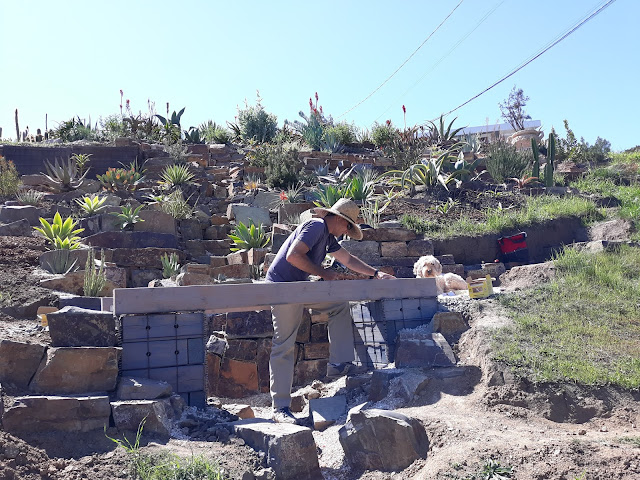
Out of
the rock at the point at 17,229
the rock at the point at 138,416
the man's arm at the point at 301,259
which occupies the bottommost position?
the rock at the point at 138,416

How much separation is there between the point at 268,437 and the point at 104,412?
105 cm

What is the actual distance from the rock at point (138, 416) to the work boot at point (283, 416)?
0.99 metres

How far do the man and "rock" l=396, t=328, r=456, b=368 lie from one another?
494mm

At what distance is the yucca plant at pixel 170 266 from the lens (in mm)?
8586

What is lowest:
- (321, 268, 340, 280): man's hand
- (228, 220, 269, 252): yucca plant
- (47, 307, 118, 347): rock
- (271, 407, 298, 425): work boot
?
(271, 407, 298, 425): work boot

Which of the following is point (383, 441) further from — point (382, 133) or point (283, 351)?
point (382, 133)

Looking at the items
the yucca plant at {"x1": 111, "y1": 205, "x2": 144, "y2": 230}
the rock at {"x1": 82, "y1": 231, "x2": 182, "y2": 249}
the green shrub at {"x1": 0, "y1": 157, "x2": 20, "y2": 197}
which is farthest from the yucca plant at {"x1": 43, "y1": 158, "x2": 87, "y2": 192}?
the rock at {"x1": 82, "y1": 231, "x2": 182, "y2": 249}

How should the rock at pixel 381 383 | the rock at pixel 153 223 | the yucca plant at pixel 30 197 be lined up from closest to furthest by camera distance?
the rock at pixel 381 383 → the rock at pixel 153 223 → the yucca plant at pixel 30 197

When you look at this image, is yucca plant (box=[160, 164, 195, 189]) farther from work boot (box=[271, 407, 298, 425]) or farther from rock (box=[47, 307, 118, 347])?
work boot (box=[271, 407, 298, 425])

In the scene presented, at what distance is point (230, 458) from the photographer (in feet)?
12.6

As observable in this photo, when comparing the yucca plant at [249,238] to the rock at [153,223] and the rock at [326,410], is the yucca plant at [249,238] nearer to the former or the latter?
the rock at [153,223]

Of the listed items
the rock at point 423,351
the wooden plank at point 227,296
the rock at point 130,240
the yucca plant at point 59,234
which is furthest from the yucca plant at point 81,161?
the rock at point 423,351

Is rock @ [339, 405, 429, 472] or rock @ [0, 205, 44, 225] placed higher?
rock @ [0, 205, 44, 225]

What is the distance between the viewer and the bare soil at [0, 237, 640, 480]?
→ 349 cm
